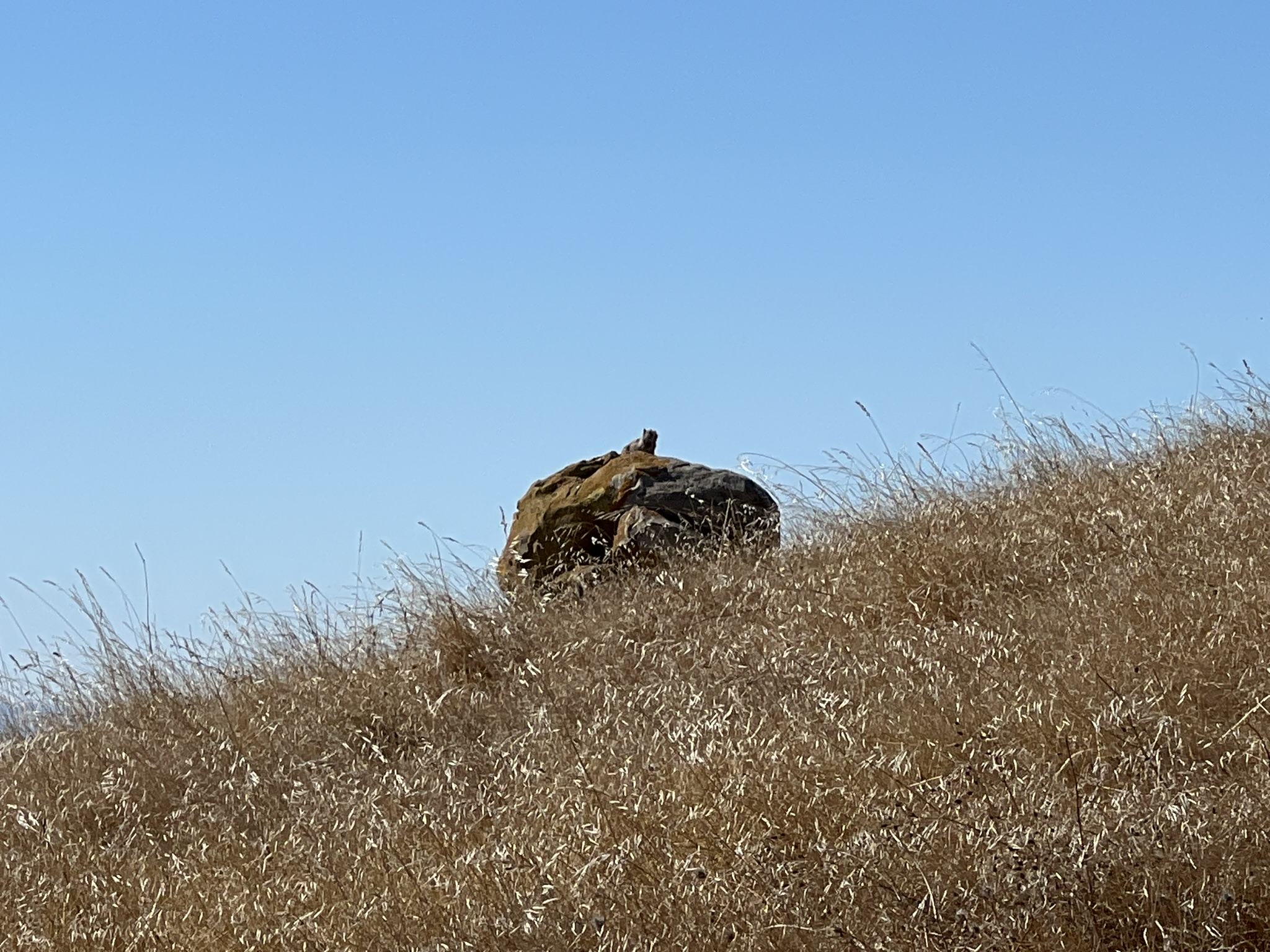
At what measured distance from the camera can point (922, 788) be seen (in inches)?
148

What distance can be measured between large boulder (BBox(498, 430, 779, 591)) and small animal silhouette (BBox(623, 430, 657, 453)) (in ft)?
0.89

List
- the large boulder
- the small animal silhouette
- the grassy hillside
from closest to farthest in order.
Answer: the grassy hillside, the large boulder, the small animal silhouette

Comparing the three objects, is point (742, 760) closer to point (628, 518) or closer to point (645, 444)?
point (628, 518)

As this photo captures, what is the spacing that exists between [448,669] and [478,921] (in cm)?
342

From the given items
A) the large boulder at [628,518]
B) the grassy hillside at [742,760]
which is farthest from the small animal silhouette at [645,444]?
the grassy hillside at [742,760]

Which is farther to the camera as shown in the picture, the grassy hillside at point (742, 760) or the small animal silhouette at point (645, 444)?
the small animal silhouette at point (645, 444)

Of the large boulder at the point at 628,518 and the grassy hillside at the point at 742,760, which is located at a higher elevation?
the large boulder at the point at 628,518

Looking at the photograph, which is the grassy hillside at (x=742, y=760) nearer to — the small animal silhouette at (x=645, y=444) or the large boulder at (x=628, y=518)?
the large boulder at (x=628, y=518)

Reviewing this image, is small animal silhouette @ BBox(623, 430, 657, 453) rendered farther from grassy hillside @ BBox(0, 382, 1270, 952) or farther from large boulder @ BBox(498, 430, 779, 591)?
grassy hillside @ BBox(0, 382, 1270, 952)

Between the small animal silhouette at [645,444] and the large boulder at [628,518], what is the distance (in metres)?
0.27

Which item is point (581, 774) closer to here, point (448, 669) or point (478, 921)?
point (478, 921)

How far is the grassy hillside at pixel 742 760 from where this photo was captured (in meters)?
3.30

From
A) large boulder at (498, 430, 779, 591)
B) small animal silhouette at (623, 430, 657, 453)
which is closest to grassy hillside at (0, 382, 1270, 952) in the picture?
large boulder at (498, 430, 779, 591)

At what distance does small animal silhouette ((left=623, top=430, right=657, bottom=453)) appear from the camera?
32.0 feet
